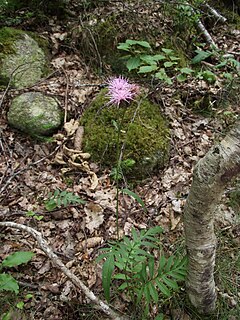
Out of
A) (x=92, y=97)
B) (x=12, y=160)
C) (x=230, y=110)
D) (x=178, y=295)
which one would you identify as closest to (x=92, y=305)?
(x=178, y=295)

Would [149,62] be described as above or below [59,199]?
above

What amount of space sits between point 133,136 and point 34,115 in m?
1.09

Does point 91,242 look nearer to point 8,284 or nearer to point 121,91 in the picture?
point 8,284

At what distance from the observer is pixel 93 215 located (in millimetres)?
Answer: 2674

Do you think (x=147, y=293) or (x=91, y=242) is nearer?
(x=147, y=293)

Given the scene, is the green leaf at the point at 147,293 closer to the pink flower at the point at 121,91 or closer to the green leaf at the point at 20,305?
the green leaf at the point at 20,305

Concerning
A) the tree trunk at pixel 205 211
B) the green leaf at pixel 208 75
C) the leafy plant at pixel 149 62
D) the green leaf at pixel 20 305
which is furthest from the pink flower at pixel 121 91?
the green leaf at pixel 208 75

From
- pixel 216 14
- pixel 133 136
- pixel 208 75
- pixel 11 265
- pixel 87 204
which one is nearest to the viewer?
pixel 11 265

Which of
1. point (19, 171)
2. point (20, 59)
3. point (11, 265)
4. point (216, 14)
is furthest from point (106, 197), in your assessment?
point (216, 14)

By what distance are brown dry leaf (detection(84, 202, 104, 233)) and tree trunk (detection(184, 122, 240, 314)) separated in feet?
2.96

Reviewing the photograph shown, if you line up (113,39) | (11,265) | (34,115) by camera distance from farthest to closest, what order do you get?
(113,39), (34,115), (11,265)

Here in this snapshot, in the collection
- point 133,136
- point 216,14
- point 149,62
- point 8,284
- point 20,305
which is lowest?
point 20,305

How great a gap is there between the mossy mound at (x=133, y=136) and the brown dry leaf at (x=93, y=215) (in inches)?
18.3

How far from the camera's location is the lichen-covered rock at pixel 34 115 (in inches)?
129
